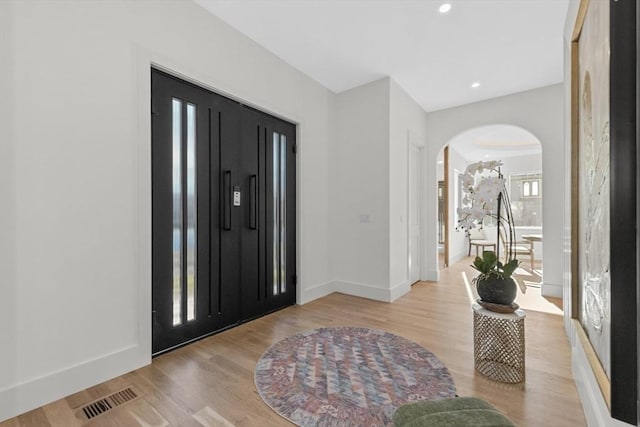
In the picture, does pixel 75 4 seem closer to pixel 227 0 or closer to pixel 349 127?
pixel 227 0

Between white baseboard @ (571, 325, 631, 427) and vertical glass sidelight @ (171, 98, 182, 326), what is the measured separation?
2.68 meters

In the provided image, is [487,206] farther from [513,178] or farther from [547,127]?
[513,178]

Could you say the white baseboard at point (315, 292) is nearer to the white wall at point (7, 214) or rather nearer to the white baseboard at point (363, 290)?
the white baseboard at point (363, 290)

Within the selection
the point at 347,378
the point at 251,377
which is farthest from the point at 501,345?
the point at 251,377

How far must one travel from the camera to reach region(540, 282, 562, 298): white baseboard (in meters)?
3.92

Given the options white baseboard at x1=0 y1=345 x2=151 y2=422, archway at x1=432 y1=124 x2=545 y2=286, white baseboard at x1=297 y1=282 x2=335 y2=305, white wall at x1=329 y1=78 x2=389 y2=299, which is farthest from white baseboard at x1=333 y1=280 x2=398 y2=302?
archway at x1=432 y1=124 x2=545 y2=286

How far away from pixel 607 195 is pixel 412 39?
8.35 ft

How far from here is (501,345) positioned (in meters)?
1.96

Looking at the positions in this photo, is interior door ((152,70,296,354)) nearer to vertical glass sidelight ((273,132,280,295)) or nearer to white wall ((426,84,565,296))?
vertical glass sidelight ((273,132,280,295))

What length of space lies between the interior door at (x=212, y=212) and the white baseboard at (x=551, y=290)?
3.61 m

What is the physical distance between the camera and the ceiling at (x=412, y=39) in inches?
101

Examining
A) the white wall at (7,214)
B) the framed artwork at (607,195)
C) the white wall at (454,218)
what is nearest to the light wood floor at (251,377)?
the white wall at (7,214)

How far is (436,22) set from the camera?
2746 millimetres

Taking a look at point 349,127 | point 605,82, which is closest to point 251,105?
point 349,127
